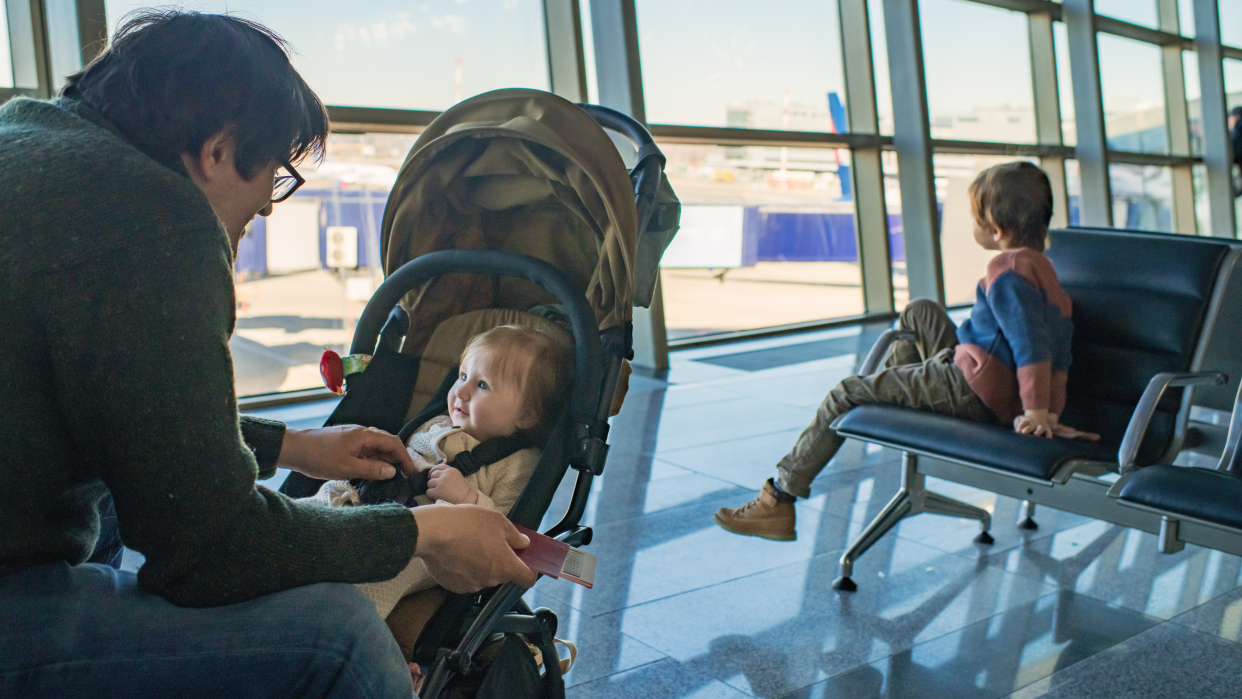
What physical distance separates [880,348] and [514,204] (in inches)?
54.3

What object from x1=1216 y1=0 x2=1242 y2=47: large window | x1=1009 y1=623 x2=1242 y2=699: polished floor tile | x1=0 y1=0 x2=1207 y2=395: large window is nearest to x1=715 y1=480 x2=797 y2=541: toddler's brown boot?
x1=1009 y1=623 x2=1242 y2=699: polished floor tile

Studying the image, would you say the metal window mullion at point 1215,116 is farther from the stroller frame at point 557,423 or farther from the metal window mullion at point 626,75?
the stroller frame at point 557,423

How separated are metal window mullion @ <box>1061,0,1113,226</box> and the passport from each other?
8.14 metres

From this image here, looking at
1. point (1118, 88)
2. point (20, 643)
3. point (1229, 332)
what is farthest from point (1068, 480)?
point (1118, 88)

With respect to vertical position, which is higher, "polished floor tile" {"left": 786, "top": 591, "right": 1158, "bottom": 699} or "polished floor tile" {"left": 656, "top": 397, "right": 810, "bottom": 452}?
"polished floor tile" {"left": 656, "top": 397, "right": 810, "bottom": 452}

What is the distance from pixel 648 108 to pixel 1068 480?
416cm

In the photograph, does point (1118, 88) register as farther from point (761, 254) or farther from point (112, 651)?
point (112, 651)

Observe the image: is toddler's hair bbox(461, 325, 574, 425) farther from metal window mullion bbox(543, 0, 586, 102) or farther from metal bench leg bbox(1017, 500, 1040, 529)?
metal window mullion bbox(543, 0, 586, 102)

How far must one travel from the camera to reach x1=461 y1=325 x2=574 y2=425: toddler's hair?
172cm

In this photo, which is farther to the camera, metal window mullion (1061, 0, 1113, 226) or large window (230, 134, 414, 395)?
metal window mullion (1061, 0, 1113, 226)

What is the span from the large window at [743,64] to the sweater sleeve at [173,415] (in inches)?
191

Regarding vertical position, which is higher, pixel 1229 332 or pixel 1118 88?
pixel 1118 88

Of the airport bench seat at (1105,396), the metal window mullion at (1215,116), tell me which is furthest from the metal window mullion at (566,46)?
the metal window mullion at (1215,116)

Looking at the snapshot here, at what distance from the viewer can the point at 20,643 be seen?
3.06 feet
